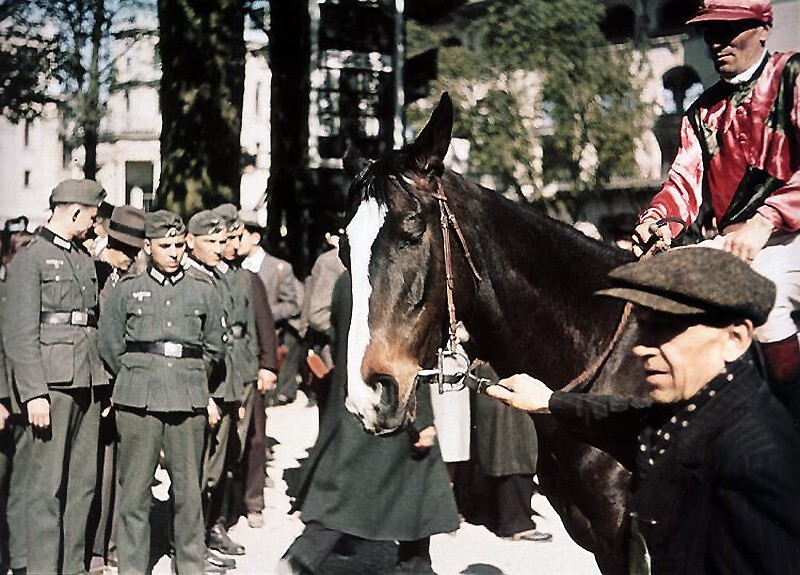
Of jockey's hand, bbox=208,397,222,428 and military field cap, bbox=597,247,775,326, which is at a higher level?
military field cap, bbox=597,247,775,326

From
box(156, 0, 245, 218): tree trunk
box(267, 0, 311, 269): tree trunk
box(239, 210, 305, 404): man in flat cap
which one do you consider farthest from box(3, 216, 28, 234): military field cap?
box(267, 0, 311, 269): tree trunk

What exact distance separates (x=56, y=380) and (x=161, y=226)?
3.52 feet

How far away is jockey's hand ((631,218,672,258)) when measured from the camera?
12.6 ft

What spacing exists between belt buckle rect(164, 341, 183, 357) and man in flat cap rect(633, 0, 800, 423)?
124 inches

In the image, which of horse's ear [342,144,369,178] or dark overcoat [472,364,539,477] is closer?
horse's ear [342,144,369,178]

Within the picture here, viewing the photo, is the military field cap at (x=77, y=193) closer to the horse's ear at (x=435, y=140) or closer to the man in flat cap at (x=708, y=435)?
the horse's ear at (x=435, y=140)

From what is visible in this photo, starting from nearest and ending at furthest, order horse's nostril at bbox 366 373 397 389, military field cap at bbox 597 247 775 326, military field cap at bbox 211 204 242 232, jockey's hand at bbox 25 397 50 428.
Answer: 1. military field cap at bbox 597 247 775 326
2. horse's nostril at bbox 366 373 397 389
3. jockey's hand at bbox 25 397 50 428
4. military field cap at bbox 211 204 242 232

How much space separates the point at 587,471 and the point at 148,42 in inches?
790

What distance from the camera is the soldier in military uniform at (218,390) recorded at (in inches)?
279

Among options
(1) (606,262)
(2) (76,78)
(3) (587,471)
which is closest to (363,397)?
(3) (587,471)

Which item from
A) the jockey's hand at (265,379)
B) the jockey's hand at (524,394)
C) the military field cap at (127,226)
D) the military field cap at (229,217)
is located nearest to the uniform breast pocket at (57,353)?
the military field cap at (127,226)

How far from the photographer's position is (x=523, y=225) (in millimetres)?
3885

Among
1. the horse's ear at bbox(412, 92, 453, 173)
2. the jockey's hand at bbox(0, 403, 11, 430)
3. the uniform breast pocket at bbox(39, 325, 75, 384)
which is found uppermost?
the horse's ear at bbox(412, 92, 453, 173)

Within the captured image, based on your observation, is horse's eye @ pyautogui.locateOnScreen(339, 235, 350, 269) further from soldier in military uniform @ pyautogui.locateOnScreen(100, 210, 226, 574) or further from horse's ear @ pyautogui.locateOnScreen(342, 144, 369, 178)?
soldier in military uniform @ pyautogui.locateOnScreen(100, 210, 226, 574)
